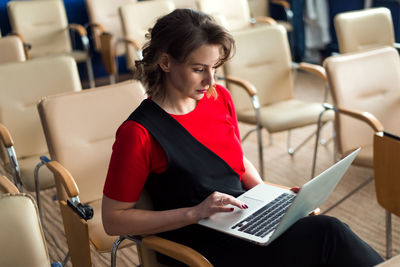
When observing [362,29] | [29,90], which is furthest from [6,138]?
[362,29]

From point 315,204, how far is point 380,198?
81 cm

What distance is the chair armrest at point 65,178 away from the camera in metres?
2.05

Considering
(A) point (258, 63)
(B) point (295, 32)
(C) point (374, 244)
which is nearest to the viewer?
(C) point (374, 244)

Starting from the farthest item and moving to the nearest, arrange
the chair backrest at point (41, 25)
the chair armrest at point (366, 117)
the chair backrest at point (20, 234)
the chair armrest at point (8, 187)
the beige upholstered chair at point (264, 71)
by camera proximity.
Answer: the chair backrest at point (41, 25), the beige upholstered chair at point (264, 71), the chair armrest at point (366, 117), the chair armrest at point (8, 187), the chair backrest at point (20, 234)

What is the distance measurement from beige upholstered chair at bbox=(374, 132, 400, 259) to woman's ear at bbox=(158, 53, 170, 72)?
3.23 feet

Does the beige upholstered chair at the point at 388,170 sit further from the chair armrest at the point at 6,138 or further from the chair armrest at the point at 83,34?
the chair armrest at the point at 83,34

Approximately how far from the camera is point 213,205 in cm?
152

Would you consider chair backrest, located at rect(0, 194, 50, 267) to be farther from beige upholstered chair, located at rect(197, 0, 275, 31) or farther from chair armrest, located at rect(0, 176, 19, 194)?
beige upholstered chair, located at rect(197, 0, 275, 31)

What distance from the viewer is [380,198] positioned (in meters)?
2.27

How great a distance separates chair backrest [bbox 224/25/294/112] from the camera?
3352 mm

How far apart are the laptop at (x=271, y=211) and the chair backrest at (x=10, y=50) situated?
2.26 metres

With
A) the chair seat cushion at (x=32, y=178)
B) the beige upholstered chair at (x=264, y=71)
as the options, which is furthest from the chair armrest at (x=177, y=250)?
the beige upholstered chair at (x=264, y=71)

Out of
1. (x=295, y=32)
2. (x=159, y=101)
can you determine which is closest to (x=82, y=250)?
(x=159, y=101)

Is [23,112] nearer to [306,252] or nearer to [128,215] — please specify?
[128,215]
